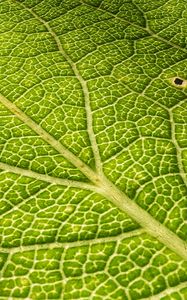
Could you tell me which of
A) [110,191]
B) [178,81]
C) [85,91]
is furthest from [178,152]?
[85,91]

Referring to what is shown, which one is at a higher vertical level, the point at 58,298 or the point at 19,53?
the point at 19,53

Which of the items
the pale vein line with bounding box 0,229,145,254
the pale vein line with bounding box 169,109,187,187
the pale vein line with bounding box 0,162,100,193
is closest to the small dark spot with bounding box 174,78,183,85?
the pale vein line with bounding box 169,109,187,187

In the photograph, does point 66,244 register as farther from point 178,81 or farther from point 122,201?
point 178,81

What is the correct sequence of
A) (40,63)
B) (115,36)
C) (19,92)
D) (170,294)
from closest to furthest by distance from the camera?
(170,294) → (19,92) → (40,63) → (115,36)

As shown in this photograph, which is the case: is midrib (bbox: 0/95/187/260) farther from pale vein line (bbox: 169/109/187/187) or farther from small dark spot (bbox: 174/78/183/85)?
small dark spot (bbox: 174/78/183/85)

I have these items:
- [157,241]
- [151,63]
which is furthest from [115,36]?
[157,241]

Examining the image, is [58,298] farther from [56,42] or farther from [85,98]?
[56,42]

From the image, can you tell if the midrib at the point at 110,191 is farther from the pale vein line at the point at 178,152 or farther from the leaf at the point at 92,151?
the pale vein line at the point at 178,152
